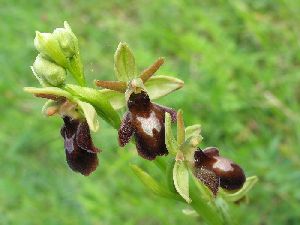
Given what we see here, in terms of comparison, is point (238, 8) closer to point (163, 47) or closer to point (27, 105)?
point (163, 47)

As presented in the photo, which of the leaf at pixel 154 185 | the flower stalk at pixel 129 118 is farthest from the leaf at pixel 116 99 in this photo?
the leaf at pixel 154 185

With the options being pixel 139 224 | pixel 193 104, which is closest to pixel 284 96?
pixel 193 104

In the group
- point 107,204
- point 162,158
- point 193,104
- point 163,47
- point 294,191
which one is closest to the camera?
point 162,158

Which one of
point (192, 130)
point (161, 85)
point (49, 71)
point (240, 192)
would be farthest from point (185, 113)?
point (49, 71)

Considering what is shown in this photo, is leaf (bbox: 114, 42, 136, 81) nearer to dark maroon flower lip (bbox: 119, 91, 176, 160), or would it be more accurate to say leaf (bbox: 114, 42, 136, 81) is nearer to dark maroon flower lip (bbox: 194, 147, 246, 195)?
dark maroon flower lip (bbox: 119, 91, 176, 160)

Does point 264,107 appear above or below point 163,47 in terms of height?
below

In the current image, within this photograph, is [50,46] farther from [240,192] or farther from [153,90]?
[240,192]

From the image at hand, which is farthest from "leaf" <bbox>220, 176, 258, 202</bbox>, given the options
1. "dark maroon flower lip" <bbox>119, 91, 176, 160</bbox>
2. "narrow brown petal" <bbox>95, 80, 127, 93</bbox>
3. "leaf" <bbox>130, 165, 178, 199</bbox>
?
"narrow brown petal" <bbox>95, 80, 127, 93</bbox>
